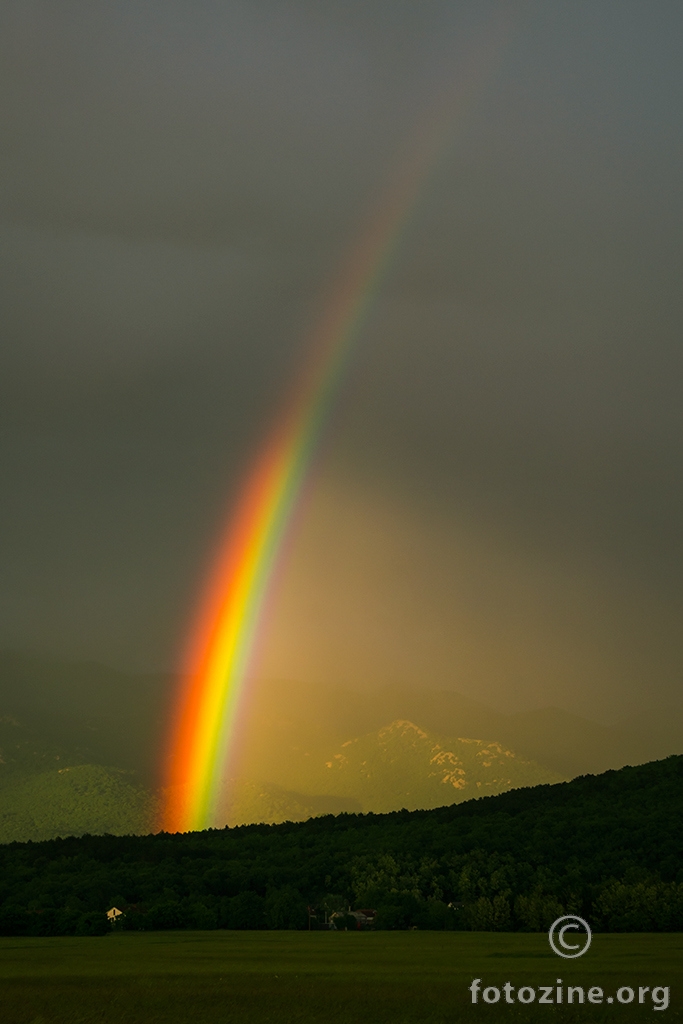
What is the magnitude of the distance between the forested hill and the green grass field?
28.4m

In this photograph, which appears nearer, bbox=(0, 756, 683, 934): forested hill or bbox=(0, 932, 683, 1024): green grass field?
bbox=(0, 932, 683, 1024): green grass field

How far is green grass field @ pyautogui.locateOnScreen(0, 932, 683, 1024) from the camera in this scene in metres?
57.0

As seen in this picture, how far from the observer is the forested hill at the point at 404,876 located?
398 ft

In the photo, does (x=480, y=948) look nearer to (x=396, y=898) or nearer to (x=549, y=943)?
(x=549, y=943)

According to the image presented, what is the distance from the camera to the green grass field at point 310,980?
187 ft

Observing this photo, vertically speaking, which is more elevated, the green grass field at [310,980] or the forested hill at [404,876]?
the forested hill at [404,876]

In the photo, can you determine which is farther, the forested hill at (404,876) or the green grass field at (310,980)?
the forested hill at (404,876)

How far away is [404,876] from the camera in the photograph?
478 ft

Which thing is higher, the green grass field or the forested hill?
the forested hill

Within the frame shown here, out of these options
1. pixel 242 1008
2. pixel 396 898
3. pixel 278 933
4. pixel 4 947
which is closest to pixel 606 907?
pixel 396 898

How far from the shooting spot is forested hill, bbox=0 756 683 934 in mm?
121438

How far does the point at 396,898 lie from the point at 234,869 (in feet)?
87.0

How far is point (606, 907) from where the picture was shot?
398ft

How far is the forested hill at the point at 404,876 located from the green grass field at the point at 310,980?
2839 centimetres
